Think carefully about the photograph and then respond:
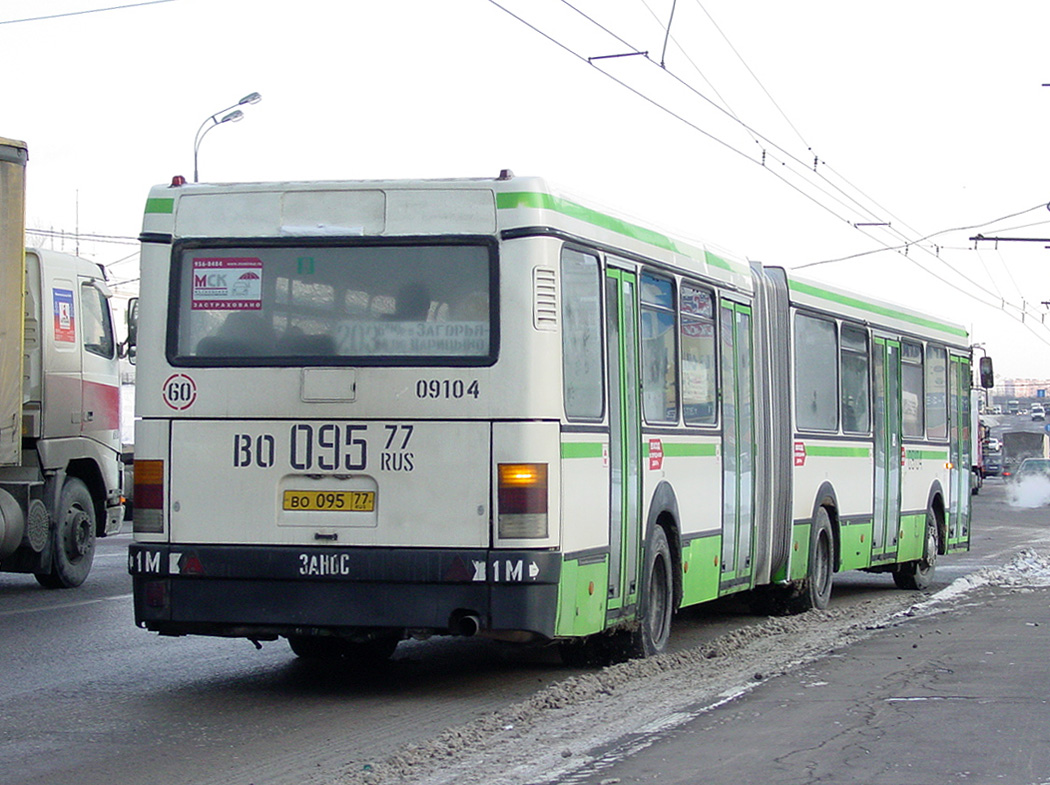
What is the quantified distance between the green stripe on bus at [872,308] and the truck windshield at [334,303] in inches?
236

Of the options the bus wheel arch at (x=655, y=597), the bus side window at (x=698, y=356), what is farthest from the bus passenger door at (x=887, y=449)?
the bus wheel arch at (x=655, y=597)

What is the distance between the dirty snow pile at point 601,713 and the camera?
22.6 ft

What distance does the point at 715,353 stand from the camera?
11875 millimetres

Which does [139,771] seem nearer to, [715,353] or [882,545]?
[715,353]

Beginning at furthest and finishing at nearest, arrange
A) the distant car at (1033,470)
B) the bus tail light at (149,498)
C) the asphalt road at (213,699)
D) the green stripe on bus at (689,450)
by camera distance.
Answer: the distant car at (1033,470)
the green stripe on bus at (689,450)
the bus tail light at (149,498)
the asphalt road at (213,699)

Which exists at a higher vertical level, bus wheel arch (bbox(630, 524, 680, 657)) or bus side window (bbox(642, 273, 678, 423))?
bus side window (bbox(642, 273, 678, 423))

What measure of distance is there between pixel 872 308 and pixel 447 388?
856 centimetres

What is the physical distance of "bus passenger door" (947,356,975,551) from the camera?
1891 centimetres

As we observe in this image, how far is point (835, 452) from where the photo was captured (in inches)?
591

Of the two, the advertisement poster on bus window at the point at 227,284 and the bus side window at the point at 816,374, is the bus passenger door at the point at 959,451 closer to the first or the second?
the bus side window at the point at 816,374

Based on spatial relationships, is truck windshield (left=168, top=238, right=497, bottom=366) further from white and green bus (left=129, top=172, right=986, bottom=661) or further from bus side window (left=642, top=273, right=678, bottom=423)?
bus side window (left=642, top=273, right=678, bottom=423)

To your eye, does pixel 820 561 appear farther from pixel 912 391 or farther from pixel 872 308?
pixel 912 391

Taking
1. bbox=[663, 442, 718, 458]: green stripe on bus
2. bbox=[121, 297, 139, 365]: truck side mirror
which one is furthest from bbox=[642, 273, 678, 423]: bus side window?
bbox=[121, 297, 139, 365]: truck side mirror

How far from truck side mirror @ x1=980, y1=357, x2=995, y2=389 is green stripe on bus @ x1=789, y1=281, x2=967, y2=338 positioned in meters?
2.03
